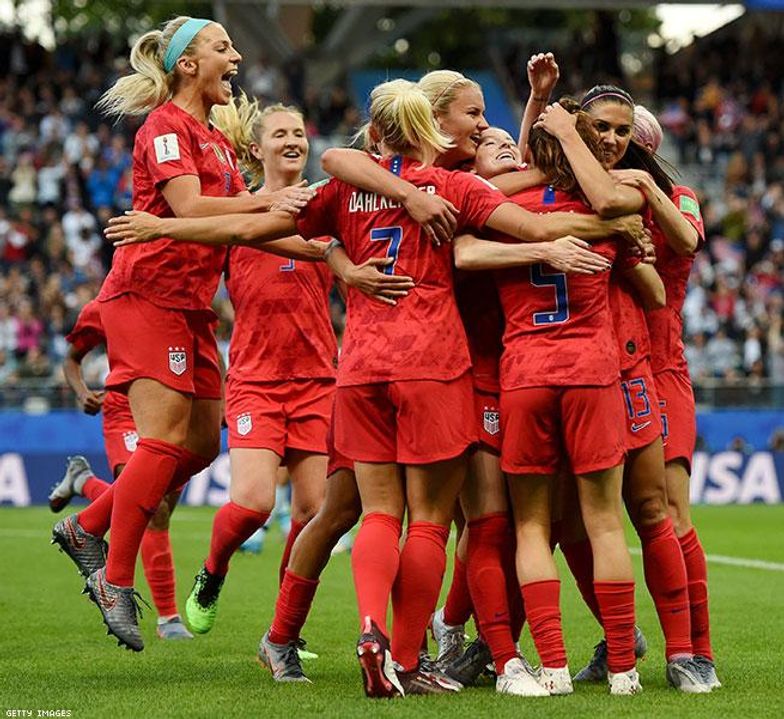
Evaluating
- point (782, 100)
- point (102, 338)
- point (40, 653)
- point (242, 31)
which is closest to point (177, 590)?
point (102, 338)

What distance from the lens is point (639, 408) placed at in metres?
6.45

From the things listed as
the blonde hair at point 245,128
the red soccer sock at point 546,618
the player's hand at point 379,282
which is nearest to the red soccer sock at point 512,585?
the red soccer sock at point 546,618

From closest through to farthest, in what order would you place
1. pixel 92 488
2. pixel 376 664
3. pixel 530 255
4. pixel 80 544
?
pixel 376 664
pixel 530 255
pixel 80 544
pixel 92 488

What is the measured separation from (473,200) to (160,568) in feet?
11.4

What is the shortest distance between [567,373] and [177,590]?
542cm

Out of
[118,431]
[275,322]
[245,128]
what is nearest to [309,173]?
[118,431]

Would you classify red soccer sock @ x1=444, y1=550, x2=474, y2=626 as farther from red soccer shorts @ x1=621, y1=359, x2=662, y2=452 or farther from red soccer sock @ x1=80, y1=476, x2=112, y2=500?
red soccer sock @ x1=80, y1=476, x2=112, y2=500

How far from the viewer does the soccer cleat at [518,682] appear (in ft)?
20.4

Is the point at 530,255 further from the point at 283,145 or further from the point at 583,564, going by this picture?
the point at 283,145

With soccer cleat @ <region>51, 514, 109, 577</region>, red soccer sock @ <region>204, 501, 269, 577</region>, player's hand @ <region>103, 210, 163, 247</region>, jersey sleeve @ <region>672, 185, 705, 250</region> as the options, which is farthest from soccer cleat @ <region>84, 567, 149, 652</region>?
jersey sleeve @ <region>672, 185, 705, 250</region>

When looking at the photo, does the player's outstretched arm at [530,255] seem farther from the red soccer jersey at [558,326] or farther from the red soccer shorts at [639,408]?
the red soccer shorts at [639,408]

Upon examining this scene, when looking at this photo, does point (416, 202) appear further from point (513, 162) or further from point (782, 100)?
point (782, 100)

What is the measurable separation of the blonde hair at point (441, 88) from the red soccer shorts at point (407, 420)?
1.18 meters

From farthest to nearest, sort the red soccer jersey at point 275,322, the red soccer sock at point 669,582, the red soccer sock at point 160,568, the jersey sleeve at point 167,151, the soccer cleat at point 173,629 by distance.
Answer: the red soccer sock at point 160,568 → the soccer cleat at point 173,629 → the red soccer jersey at point 275,322 → the jersey sleeve at point 167,151 → the red soccer sock at point 669,582
